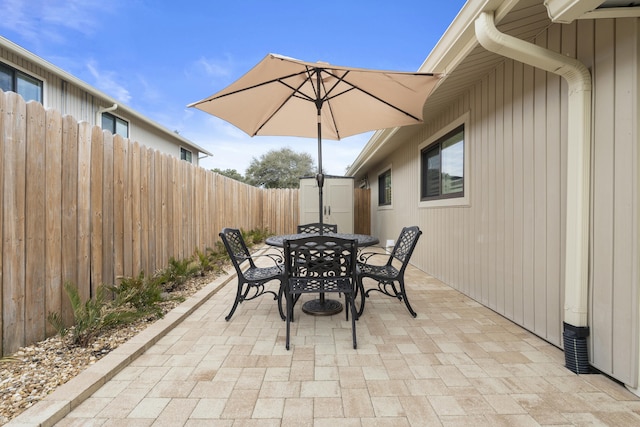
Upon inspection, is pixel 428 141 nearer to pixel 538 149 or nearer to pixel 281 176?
pixel 538 149

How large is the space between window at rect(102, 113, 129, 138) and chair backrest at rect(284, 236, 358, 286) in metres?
7.66

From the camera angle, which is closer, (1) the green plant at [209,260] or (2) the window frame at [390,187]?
(1) the green plant at [209,260]

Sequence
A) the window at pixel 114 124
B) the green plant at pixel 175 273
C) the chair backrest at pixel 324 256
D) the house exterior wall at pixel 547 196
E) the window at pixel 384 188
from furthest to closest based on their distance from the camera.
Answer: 1. the window at pixel 384 188
2. the window at pixel 114 124
3. the green plant at pixel 175 273
4. the chair backrest at pixel 324 256
5. the house exterior wall at pixel 547 196

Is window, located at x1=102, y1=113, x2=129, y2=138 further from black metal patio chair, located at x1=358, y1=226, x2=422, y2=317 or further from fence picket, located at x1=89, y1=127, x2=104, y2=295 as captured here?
black metal patio chair, located at x1=358, y1=226, x2=422, y2=317

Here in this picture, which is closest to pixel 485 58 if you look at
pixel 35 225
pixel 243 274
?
pixel 243 274

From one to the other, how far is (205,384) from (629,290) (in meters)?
2.53

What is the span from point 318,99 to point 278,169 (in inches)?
832

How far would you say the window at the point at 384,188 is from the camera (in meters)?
8.05

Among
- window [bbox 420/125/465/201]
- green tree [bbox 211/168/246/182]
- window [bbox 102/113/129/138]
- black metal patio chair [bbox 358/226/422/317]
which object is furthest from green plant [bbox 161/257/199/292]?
green tree [bbox 211/168/246/182]

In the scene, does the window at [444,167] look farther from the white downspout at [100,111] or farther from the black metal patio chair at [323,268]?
the white downspout at [100,111]

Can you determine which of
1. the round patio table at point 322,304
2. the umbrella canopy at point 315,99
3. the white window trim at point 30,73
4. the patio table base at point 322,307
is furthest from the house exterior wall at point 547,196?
the white window trim at point 30,73

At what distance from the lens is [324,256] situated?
2.50 metres

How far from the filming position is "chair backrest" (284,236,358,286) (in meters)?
2.35

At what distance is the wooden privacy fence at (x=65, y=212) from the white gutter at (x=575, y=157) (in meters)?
3.15
